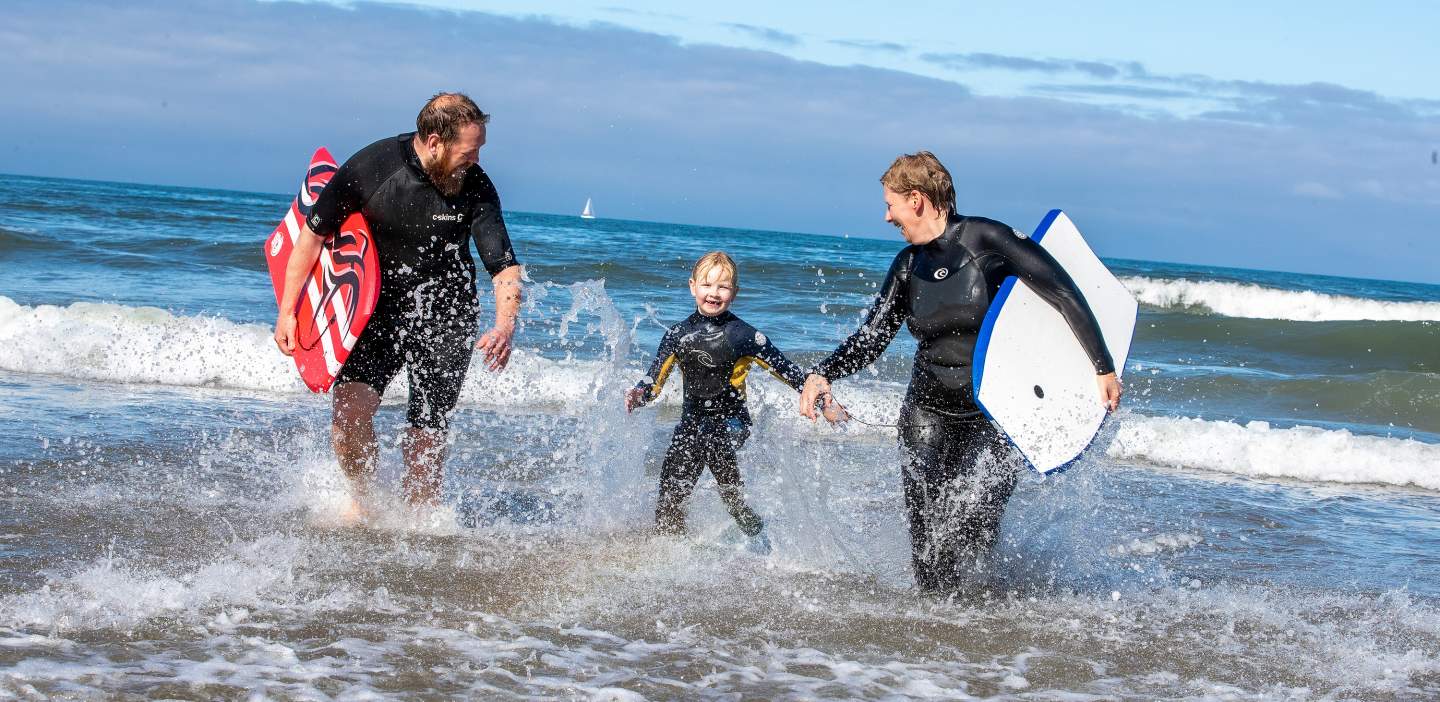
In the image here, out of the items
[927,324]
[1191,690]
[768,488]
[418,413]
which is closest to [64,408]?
[418,413]

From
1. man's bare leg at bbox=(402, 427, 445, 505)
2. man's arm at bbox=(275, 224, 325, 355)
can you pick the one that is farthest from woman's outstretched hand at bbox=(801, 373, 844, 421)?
man's arm at bbox=(275, 224, 325, 355)

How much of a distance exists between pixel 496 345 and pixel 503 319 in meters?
0.14

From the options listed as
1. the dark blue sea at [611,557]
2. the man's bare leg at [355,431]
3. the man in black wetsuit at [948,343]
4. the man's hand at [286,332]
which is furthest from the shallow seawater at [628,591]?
the man's hand at [286,332]

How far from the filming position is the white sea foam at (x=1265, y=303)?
2698cm

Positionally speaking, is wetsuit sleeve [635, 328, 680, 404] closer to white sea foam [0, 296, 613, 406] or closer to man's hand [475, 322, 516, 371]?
man's hand [475, 322, 516, 371]

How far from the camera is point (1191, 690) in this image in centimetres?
386

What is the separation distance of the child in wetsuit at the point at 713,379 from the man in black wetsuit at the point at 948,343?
0.68 m

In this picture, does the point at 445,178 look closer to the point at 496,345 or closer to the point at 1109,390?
the point at 496,345

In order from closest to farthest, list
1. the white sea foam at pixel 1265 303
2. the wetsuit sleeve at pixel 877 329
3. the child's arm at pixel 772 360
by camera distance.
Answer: the wetsuit sleeve at pixel 877 329 < the child's arm at pixel 772 360 < the white sea foam at pixel 1265 303

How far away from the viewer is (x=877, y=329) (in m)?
4.62

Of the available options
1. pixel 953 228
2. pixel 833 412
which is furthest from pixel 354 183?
pixel 953 228

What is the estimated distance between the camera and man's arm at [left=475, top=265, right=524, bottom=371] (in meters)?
4.52

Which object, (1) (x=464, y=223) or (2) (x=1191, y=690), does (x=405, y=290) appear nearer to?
(1) (x=464, y=223)

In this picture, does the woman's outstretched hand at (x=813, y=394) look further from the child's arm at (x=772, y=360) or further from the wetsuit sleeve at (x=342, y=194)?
the wetsuit sleeve at (x=342, y=194)
